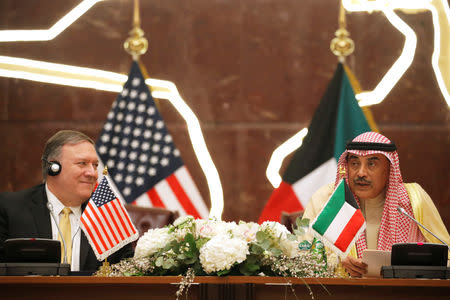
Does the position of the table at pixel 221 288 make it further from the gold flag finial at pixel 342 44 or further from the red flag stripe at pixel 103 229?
the gold flag finial at pixel 342 44

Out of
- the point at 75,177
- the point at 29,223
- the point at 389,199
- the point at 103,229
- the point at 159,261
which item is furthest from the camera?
the point at 389,199

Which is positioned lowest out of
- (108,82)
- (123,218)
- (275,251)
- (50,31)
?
(275,251)

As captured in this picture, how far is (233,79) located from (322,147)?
3.10 feet

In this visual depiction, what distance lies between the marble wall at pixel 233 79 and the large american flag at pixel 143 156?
159 mm

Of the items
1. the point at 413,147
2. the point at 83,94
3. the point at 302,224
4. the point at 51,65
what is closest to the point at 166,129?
the point at 83,94

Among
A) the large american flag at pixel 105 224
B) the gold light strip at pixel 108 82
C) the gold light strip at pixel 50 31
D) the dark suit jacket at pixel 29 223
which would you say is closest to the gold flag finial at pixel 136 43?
the gold light strip at pixel 108 82

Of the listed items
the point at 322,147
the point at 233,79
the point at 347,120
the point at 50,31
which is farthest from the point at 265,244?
the point at 50,31

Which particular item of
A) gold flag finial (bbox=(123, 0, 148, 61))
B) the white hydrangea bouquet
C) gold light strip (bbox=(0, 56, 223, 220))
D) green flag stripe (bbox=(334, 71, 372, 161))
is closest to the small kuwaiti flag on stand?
the white hydrangea bouquet

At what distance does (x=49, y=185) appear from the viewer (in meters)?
3.70

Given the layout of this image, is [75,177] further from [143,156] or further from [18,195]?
[143,156]

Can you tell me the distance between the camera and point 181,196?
510cm

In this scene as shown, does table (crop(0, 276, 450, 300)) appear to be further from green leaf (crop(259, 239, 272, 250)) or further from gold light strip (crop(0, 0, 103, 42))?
gold light strip (crop(0, 0, 103, 42))

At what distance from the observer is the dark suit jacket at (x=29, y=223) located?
3.47m

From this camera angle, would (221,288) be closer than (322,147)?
Yes
